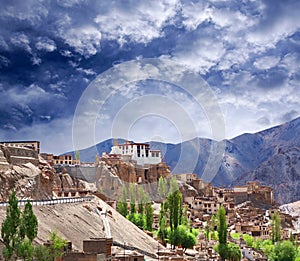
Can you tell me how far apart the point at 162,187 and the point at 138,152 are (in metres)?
10.4

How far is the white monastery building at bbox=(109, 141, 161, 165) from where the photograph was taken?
242 feet

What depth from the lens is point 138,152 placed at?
74.9 metres

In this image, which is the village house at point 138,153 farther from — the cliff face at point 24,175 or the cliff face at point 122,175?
the cliff face at point 24,175

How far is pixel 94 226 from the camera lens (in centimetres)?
3641

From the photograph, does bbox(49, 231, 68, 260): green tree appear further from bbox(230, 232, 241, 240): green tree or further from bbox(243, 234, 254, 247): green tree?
bbox(243, 234, 254, 247): green tree

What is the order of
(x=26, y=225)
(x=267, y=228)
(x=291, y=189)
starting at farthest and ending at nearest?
(x=291, y=189), (x=267, y=228), (x=26, y=225)

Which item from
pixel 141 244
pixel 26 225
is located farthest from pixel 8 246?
pixel 141 244

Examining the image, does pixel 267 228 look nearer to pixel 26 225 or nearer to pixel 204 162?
pixel 26 225

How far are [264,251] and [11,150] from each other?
26.6 metres

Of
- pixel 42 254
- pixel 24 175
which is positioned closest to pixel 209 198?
pixel 24 175

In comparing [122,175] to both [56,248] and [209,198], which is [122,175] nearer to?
[209,198]

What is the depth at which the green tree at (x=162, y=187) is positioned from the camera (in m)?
65.4

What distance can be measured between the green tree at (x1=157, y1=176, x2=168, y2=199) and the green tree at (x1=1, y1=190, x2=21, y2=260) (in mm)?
→ 42987

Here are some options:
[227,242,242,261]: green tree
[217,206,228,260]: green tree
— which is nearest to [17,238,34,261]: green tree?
[217,206,228,260]: green tree
